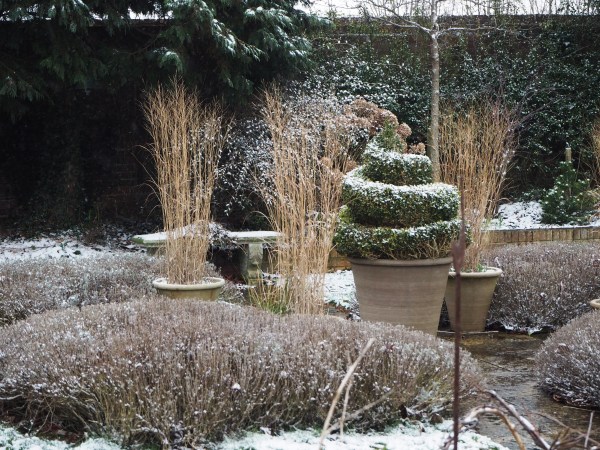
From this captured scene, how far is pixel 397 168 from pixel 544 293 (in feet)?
4.92

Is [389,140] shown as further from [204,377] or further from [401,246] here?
[204,377]

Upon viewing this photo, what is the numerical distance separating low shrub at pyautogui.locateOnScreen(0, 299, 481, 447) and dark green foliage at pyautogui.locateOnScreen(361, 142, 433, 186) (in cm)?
158

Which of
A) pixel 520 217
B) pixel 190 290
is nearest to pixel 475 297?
pixel 190 290

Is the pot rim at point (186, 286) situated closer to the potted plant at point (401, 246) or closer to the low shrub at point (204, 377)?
the potted plant at point (401, 246)

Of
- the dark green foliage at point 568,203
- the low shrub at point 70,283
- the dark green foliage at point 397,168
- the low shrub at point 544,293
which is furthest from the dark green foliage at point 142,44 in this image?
the low shrub at point 544,293

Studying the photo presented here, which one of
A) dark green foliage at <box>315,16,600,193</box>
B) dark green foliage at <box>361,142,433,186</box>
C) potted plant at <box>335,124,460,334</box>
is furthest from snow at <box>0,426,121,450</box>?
dark green foliage at <box>315,16,600,193</box>

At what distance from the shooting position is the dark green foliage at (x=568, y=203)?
8508 millimetres

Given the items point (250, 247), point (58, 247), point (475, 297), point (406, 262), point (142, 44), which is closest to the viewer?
point (406, 262)

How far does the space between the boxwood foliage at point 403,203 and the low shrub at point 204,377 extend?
1.29 m

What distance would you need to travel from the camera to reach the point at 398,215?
4.60m

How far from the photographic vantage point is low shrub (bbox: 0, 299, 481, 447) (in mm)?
2840

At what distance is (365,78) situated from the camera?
33.1 ft

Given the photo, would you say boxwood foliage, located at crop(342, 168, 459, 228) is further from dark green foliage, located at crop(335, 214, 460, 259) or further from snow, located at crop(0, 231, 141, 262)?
snow, located at crop(0, 231, 141, 262)

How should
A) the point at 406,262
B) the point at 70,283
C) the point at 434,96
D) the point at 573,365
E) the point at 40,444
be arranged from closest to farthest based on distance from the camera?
the point at 40,444, the point at 573,365, the point at 406,262, the point at 70,283, the point at 434,96
